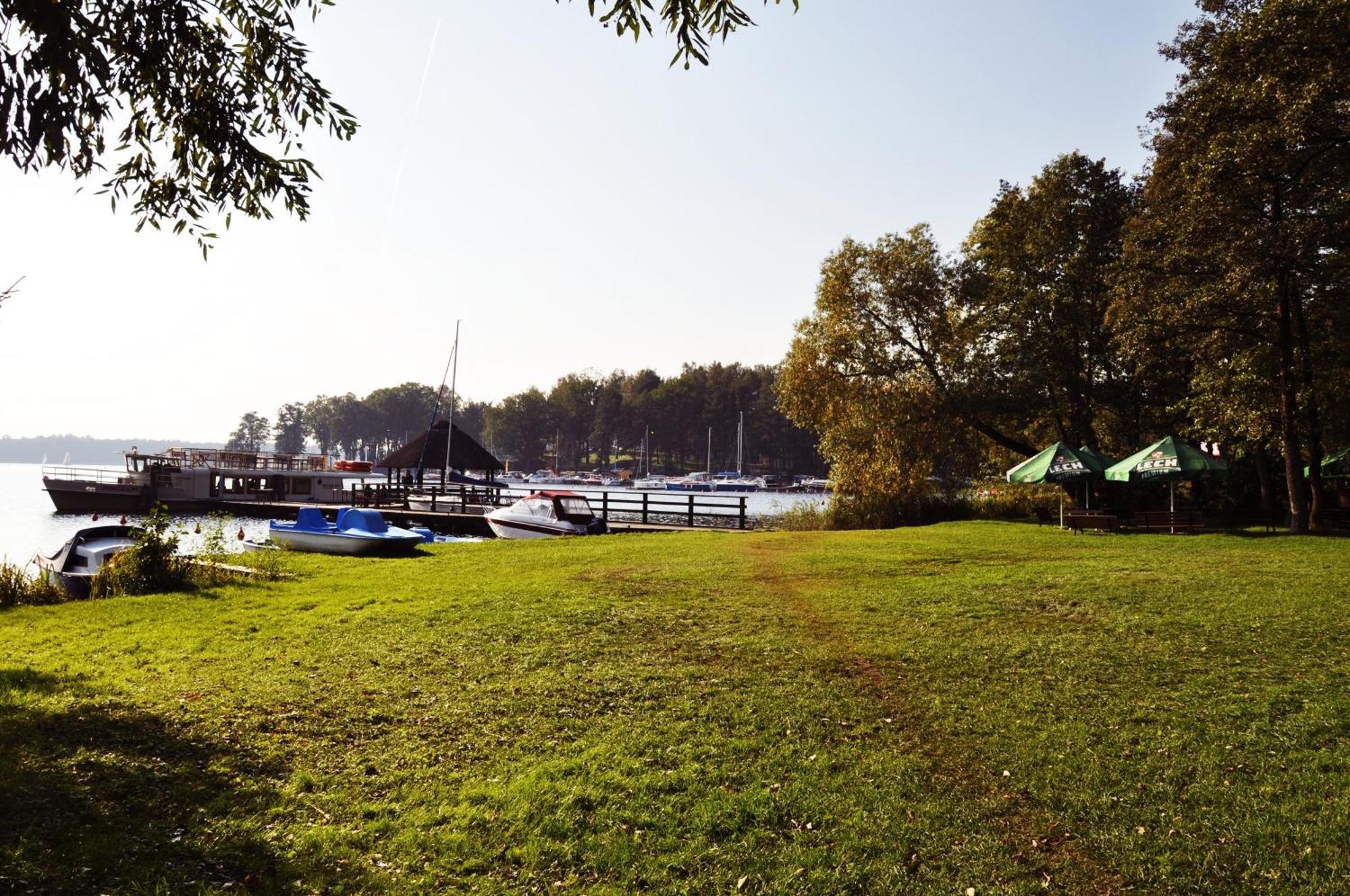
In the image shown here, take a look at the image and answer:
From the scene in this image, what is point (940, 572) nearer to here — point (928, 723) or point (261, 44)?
point (928, 723)

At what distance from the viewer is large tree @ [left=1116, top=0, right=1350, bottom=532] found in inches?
690

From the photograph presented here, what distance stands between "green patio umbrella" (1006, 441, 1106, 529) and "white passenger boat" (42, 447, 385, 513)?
4272 cm

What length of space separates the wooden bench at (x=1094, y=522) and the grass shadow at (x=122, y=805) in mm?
20972

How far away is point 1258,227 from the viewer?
61.3 ft

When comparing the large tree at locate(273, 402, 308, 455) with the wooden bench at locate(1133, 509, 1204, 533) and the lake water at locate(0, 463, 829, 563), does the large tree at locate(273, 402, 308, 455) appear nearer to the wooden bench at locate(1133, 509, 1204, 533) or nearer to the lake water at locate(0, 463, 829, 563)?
the lake water at locate(0, 463, 829, 563)

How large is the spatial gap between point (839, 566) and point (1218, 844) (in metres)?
10.5

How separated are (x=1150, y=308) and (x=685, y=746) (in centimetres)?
2064

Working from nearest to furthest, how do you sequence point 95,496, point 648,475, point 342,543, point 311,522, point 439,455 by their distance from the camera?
point 342,543 < point 311,522 < point 439,455 < point 95,496 < point 648,475

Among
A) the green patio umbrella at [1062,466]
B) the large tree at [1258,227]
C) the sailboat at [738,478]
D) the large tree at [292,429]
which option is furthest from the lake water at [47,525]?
the large tree at [292,429]

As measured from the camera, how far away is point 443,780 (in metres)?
5.20

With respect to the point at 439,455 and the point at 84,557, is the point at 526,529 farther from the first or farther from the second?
the point at 439,455

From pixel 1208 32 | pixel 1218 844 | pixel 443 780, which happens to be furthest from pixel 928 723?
pixel 1208 32

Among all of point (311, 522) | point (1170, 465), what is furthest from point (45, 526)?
point (1170, 465)

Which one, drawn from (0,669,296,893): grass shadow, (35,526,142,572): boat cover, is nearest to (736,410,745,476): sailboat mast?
(35,526,142,572): boat cover
